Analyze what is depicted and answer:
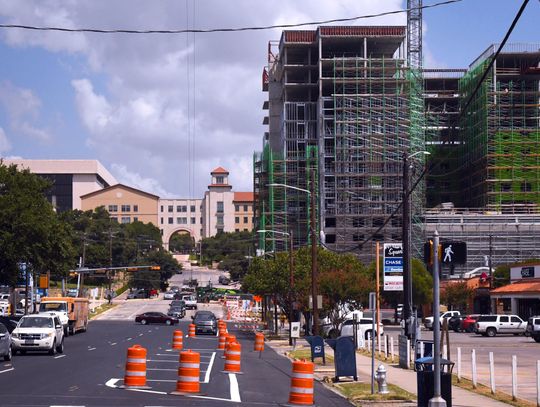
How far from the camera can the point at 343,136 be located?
339 ft

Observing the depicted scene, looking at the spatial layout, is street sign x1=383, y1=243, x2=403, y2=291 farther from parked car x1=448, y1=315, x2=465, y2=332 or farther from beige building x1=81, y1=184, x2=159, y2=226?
beige building x1=81, y1=184, x2=159, y2=226

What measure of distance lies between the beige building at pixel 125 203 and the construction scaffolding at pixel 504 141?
9367 cm

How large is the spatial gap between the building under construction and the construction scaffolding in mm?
6915

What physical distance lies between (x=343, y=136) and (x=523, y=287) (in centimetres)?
3699

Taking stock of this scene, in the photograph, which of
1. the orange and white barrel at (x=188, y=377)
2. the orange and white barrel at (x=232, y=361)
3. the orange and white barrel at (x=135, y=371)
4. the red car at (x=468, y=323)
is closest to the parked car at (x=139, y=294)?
the red car at (x=468, y=323)

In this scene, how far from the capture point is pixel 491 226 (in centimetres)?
10100

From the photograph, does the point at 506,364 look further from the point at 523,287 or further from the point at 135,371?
the point at 523,287

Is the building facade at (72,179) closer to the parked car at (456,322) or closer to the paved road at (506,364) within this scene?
the parked car at (456,322)

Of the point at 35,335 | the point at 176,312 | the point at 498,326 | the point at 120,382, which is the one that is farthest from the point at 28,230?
the point at 176,312

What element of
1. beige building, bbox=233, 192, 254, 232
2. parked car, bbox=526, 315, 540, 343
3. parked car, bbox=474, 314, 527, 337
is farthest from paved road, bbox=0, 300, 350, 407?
beige building, bbox=233, 192, 254, 232

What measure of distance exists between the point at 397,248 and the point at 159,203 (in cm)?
15929

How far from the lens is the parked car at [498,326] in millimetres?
64000

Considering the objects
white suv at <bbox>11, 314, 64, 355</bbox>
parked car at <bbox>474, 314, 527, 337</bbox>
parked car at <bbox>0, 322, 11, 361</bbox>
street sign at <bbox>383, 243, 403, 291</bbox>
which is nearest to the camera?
parked car at <bbox>0, 322, 11, 361</bbox>

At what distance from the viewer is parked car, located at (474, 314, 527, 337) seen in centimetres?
6400
